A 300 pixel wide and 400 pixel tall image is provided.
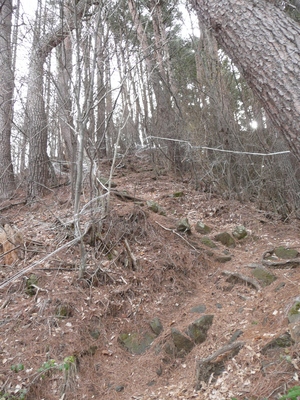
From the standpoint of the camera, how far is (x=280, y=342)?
2637mm

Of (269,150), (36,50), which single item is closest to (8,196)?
(36,50)

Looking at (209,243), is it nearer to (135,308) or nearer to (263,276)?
(263,276)

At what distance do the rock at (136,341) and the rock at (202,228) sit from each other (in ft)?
7.46

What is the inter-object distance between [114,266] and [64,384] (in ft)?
5.34

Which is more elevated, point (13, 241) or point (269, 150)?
point (269, 150)

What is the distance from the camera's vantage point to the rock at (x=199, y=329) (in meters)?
3.35

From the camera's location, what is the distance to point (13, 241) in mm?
4348

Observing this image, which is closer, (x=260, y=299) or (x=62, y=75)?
(x=260, y=299)

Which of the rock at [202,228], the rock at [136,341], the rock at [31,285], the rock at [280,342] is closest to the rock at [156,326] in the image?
the rock at [136,341]

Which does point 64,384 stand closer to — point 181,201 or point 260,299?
point 260,299

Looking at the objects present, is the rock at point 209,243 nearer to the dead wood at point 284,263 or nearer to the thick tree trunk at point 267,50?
the dead wood at point 284,263

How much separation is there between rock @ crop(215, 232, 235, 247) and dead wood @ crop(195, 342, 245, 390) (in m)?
2.39

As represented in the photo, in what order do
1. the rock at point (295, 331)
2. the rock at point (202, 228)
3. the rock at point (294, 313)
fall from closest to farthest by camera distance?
1. the rock at point (295, 331)
2. the rock at point (294, 313)
3. the rock at point (202, 228)

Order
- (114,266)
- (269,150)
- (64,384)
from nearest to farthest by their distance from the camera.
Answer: (64,384), (114,266), (269,150)
